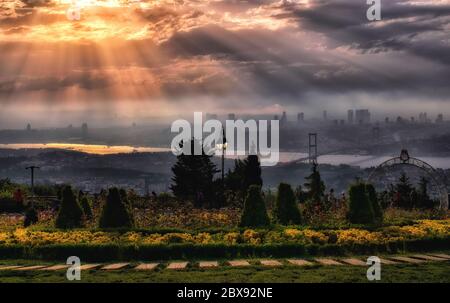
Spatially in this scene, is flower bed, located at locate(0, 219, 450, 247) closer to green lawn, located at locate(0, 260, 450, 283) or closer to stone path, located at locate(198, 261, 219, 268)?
stone path, located at locate(198, 261, 219, 268)

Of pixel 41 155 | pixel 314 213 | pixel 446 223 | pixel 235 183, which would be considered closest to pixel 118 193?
pixel 314 213

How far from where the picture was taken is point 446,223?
62.1ft

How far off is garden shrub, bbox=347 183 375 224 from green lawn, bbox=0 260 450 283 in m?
6.93

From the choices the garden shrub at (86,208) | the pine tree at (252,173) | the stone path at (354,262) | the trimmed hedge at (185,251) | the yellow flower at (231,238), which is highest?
the pine tree at (252,173)

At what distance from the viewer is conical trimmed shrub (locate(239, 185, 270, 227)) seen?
1797 cm

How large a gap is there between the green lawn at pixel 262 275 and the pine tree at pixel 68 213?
7.19m

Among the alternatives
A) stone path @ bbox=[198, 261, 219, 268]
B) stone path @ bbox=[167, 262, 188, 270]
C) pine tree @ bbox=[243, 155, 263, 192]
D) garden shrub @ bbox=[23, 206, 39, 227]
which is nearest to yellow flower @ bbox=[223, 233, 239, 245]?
stone path @ bbox=[198, 261, 219, 268]

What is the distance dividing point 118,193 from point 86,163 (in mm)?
63259

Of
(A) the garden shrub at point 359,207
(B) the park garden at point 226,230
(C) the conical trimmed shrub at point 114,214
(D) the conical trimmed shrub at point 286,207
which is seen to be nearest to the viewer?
(B) the park garden at point 226,230

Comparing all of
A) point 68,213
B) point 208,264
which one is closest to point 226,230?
point 208,264

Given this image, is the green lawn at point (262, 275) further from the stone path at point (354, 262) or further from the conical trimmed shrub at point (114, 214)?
the conical trimmed shrub at point (114, 214)

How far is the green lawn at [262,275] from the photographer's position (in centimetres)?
1012

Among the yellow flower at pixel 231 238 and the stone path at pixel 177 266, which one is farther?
the yellow flower at pixel 231 238

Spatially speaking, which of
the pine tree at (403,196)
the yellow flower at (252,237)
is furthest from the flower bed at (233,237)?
the pine tree at (403,196)
